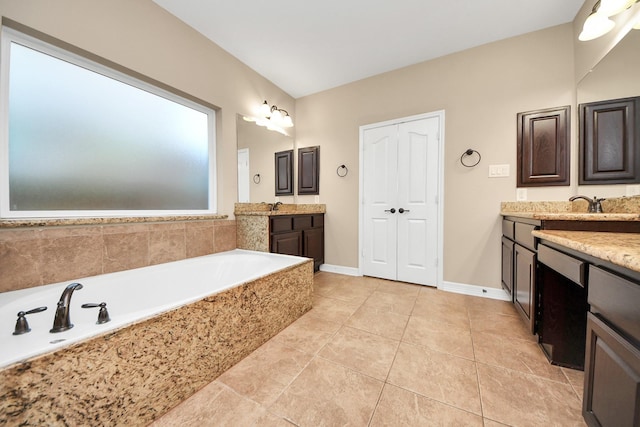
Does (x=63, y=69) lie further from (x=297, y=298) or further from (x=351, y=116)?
(x=351, y=116)

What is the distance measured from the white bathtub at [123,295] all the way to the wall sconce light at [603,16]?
8.49 feet

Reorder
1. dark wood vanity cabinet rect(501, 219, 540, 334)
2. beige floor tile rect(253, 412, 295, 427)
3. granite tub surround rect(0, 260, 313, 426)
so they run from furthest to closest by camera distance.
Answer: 1. dark wood vanity cabinet rect(501, 219, 540, 334)
2. beige floor tile rect(253, 412, 295, 427)
3. granite tub surround rect(0, 260, 313, 426)

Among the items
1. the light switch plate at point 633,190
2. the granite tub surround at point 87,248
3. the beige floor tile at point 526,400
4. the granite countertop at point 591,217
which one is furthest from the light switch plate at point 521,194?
the granite tub surround at point 87,248

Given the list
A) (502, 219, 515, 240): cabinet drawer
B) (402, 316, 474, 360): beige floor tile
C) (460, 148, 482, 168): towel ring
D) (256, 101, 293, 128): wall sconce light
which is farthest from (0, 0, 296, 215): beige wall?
(502, 219, 515, 240): cabinet drawer

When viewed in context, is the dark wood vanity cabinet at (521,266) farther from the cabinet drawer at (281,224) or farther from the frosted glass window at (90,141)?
the frosted glass window at (90,141)

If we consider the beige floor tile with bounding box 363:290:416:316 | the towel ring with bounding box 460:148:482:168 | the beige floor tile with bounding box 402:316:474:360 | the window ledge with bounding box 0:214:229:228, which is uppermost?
the towel ring with bounding box 460:148:482:168

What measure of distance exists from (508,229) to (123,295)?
3.08 metres

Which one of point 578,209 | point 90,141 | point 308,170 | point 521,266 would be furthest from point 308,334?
point 578,209

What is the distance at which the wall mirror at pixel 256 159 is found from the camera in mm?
2658

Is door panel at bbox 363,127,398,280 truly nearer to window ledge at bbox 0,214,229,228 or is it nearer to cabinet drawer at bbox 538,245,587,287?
cabinet drawer at bbox 538,245,587,287

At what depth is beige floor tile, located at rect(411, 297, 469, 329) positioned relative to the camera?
1.85m

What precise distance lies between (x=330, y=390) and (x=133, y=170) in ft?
7.01

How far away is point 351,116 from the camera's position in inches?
120

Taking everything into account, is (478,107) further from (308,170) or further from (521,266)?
(308,170)
